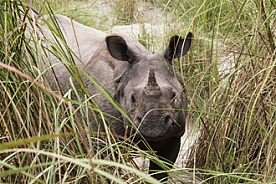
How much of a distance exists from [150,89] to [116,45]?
48 centimetres

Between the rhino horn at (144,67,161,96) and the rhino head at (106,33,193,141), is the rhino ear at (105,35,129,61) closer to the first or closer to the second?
the rhino head at (106,33,193,141)

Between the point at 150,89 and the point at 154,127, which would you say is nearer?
→ the point at 154,127

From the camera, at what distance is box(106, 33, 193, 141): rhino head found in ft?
9.80

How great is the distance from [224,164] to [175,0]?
13.8 ft

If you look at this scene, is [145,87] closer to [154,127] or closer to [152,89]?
[152,89]

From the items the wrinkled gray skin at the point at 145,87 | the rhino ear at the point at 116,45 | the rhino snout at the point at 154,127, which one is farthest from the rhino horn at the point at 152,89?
the rhino ear at the point at 116,45

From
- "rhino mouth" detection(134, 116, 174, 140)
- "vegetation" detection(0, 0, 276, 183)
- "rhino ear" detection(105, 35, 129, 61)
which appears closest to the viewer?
"vegetation" detection(0, 0, 276, 183)

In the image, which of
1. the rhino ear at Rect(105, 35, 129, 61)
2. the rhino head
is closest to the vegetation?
the rhino head

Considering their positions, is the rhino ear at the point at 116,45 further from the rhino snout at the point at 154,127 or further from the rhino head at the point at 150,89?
the rhino snout at the point at 154,127

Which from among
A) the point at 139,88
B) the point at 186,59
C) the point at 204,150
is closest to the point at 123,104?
the point at 139,88

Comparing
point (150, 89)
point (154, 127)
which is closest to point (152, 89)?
point (150, 89)

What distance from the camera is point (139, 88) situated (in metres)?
3.21

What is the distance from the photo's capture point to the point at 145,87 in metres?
3.08

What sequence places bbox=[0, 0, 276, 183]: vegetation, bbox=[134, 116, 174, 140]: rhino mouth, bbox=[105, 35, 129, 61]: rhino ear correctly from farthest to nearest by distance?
bbox=[105, 35, 129, 61]: rhino ear < bbox=[134, 116, 174, 140]: rhino mouth < bbox=[0, 0, 276, 183]: vegetation
